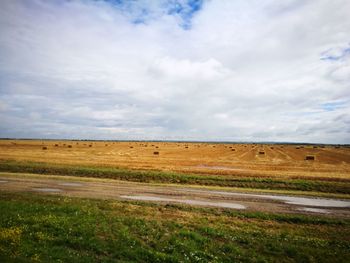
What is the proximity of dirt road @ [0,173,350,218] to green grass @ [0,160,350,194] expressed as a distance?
15.1 ft

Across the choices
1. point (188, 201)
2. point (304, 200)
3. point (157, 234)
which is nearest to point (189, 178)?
point (188, 201)

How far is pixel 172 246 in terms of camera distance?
469 inches

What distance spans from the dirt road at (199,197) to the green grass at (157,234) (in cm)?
233

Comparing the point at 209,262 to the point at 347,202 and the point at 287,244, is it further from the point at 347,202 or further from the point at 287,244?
the point at 347,202

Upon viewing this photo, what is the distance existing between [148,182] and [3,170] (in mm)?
20974

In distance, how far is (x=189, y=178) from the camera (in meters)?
32.4

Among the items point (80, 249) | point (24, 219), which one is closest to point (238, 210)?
point (80, 249)

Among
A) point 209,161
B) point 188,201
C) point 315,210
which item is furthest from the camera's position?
point 209,161

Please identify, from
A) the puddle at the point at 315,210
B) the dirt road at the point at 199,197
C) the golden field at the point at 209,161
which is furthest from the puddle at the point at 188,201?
the golden field at the point at 209,161

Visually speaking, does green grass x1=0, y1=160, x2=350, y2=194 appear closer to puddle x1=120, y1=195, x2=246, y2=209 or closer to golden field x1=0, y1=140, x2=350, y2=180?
golden field x1=0, y1=140, x2=350, y2=180

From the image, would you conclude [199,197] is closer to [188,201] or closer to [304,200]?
[188,201]

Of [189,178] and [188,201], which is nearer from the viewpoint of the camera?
[188,201]

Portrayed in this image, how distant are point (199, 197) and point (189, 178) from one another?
31.5ft

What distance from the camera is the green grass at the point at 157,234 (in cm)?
1103
